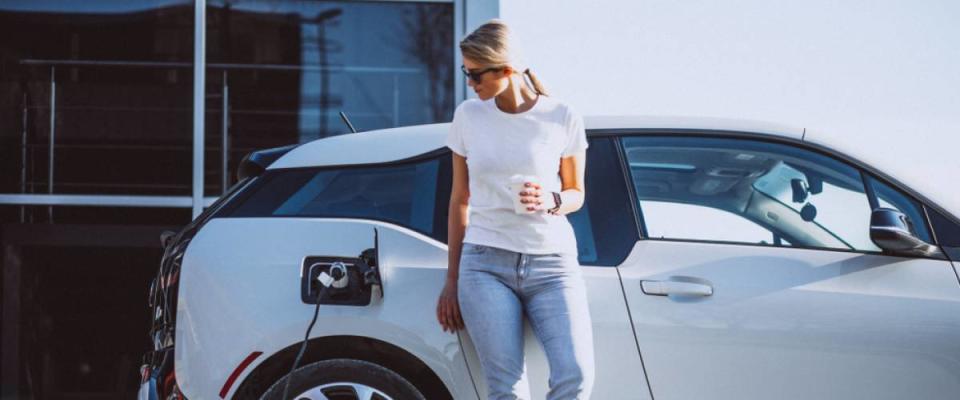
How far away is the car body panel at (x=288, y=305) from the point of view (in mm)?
3592

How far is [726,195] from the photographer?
3.97 m

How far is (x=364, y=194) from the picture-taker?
12.5 feet

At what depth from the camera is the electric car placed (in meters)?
3.58

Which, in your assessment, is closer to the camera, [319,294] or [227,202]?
[319,294]

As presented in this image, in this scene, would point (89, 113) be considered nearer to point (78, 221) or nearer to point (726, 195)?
point (78, 221)

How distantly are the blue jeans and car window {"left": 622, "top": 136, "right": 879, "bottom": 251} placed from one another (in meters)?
0.62

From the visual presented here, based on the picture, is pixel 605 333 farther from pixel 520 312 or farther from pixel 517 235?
pixel 517 235

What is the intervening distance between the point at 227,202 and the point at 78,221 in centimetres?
444

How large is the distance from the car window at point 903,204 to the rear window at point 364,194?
56.5 inches

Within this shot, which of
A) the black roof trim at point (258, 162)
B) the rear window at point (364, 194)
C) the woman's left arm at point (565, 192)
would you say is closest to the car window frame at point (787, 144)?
the woman's left arm at point (565, 192)

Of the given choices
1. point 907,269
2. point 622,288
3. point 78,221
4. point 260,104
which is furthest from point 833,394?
point 78,221

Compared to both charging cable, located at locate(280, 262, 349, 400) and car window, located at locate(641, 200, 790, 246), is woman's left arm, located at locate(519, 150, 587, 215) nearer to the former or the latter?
car window, located at locate(641, 200, 790, 246)

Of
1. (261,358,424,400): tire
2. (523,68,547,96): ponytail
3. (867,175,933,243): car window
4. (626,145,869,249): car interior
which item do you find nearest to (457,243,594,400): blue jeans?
(261,358,424,400): tire

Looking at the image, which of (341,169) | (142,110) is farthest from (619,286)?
(142,110)
